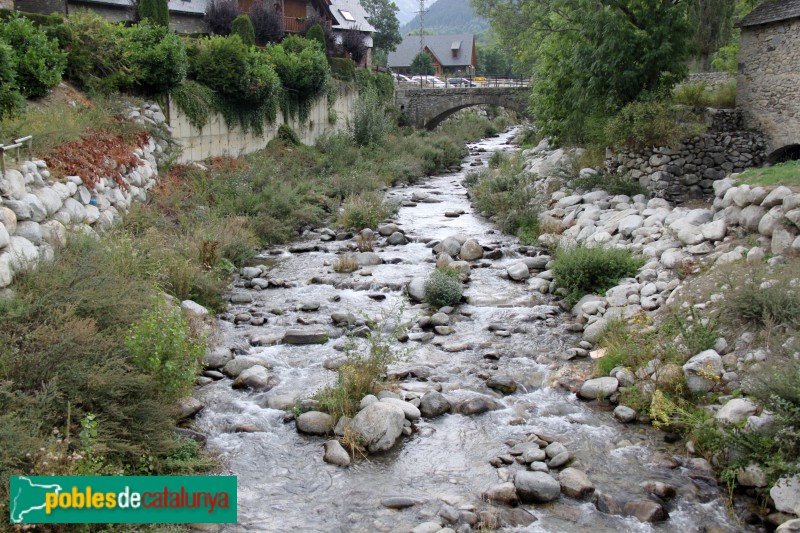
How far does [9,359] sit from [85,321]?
2.93 feet

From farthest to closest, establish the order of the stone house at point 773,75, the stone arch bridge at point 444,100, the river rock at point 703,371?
the stone arch bridge at point 444,100 → the stone house at point 773,75 → the river rock at point 703,371

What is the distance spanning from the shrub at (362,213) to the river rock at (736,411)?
1168 centimetres

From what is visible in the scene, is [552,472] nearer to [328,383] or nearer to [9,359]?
[328,383]

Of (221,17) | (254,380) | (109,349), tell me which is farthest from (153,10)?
(109,349)

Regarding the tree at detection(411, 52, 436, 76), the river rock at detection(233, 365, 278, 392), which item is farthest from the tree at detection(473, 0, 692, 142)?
the tree at detection(411, 52, 436, 76)

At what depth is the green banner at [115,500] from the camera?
548 centimetres

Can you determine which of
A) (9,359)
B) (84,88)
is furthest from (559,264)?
(84,88)

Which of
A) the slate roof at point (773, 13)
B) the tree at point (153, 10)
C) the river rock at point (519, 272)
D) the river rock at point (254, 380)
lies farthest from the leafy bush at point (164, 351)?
the tree at point (153, 10)

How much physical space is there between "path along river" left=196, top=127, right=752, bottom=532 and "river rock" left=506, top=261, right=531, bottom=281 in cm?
98

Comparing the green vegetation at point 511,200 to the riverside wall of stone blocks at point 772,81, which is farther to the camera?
the green vegetation at point 511,200

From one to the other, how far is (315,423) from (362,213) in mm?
10572

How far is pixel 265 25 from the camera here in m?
33.8

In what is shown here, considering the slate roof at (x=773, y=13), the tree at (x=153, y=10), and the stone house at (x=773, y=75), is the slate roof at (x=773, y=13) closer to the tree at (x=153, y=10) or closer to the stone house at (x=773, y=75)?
the stone house at (x=773, y=75)

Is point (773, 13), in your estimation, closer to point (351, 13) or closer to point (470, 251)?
point (470, 251)
